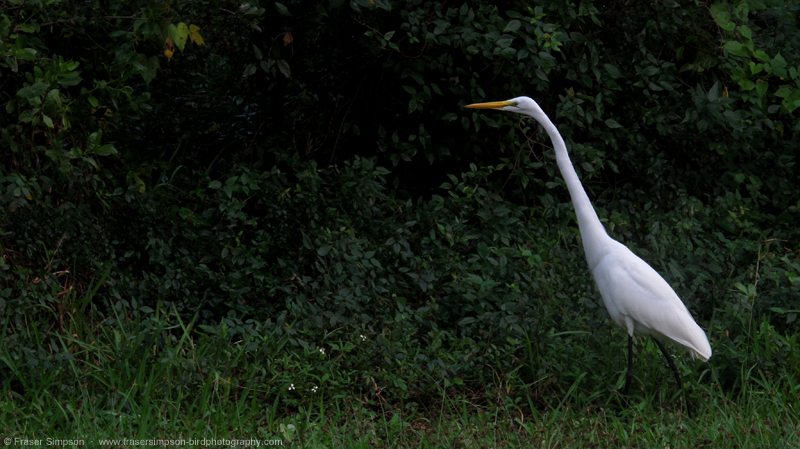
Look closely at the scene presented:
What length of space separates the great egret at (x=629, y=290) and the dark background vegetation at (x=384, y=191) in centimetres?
25

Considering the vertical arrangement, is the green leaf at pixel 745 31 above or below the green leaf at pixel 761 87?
above

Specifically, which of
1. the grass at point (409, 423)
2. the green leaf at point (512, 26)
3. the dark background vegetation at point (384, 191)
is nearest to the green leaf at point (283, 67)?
the dark background vegetation at point (384, 191)

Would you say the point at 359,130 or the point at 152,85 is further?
the point at 152,85

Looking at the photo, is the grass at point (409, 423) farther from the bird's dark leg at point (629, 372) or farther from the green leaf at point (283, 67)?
the green leaf at point (283, 67)

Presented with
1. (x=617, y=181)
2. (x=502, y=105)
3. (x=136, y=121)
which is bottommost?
(x=617, y=181)

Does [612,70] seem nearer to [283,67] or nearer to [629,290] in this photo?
[629,290]

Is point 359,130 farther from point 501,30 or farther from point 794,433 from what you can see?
point 794,433

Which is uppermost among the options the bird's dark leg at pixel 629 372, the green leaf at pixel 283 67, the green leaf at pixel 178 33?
the green leaf at pixel 178 33

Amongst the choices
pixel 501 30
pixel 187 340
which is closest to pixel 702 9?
pixel 501 30

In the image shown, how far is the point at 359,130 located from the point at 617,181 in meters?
2.02

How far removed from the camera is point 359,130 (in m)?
4.76

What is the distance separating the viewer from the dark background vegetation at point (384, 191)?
11.2 feet

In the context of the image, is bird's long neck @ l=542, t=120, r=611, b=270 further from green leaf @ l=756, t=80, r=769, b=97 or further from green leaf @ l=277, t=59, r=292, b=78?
green leaf @ l=756, t=80, r=769, b=97

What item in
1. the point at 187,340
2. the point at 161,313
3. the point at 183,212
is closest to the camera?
the point at 187,340
